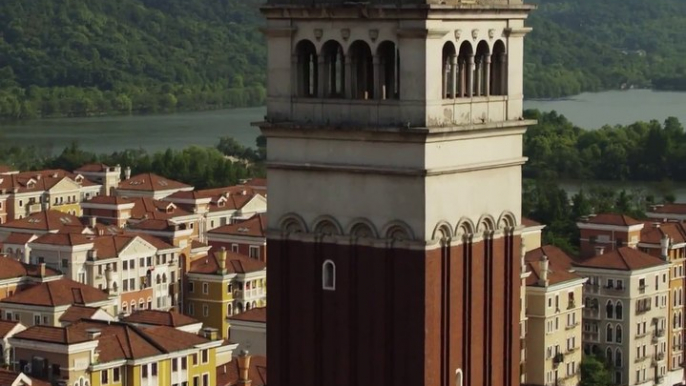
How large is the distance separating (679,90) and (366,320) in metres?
96.4

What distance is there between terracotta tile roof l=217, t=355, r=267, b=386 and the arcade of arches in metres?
11.6

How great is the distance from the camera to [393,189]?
1009 cm

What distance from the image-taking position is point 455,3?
10.1m

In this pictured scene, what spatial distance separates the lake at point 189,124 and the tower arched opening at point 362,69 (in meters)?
55.0

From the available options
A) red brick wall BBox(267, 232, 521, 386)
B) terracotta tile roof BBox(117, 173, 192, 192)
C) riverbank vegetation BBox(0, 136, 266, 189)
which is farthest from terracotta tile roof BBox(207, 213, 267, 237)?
red brick wall BBox(267, 232, 521, 386)

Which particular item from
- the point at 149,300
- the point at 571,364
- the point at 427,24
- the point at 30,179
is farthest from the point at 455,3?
the point at 30,179

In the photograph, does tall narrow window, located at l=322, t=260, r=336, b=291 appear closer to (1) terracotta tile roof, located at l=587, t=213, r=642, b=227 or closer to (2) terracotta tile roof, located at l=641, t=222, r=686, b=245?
(2) terracotta tile roof, located at l=641, t=222, r=686, b=245

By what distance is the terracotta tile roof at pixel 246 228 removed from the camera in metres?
33.8

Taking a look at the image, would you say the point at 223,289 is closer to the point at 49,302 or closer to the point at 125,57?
the point at 49,302

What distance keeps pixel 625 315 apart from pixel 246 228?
6.67 m

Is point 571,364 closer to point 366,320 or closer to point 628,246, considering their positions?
point 628,246

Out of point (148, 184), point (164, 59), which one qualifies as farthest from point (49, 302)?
point (164, 59)

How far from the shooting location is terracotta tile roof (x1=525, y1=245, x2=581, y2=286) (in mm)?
28484

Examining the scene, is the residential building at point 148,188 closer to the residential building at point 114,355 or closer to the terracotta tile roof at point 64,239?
the terracotta tile roof at point 64,239
